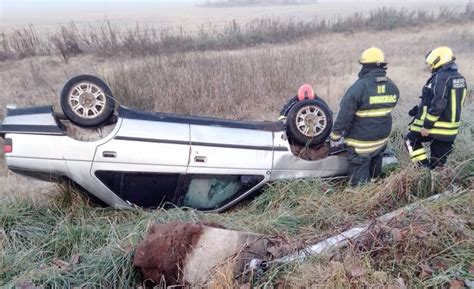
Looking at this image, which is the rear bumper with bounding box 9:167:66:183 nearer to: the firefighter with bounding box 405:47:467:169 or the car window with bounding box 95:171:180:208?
the car window with bounding box 95:171:180:208

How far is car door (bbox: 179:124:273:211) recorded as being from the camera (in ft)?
12.8

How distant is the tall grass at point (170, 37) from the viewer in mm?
14965

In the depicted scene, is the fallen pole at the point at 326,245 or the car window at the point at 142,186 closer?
the fallen pole at the point at 326,245

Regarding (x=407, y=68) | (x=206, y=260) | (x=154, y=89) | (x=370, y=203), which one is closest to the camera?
(x=206, y=260)

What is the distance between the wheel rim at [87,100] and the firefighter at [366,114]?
2.14 m

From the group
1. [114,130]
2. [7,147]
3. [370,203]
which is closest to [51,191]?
[7,147]

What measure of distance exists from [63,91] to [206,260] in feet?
6.13

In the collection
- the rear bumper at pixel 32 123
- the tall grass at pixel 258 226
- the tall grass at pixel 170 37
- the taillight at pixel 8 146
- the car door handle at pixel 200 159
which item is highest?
the rear bumper at pixel 32 123

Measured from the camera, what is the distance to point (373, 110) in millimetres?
4309

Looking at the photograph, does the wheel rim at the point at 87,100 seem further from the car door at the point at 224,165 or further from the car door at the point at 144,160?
the car door at the point at 224,165

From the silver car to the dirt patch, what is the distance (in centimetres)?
108

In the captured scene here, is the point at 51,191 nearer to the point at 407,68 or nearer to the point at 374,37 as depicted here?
the point at 407,68

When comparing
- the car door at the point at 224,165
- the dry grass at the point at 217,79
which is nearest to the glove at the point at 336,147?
the car door at the point at 224,165

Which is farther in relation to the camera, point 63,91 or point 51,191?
point 51,191
